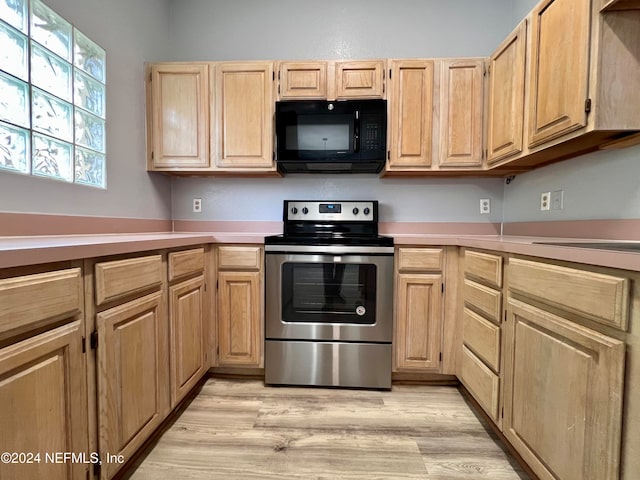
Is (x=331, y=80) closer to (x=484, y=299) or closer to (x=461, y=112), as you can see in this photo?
(x=461, y=112)

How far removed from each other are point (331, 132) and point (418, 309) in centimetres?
126

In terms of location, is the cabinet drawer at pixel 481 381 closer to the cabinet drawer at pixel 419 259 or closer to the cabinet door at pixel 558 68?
the cabinet drawer at pixel 419 259

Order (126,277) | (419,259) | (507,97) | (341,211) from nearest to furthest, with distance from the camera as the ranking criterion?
(126,277) < (507,97) < (419,259) < (341,211)

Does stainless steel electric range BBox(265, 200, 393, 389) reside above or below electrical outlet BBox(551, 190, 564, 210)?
below

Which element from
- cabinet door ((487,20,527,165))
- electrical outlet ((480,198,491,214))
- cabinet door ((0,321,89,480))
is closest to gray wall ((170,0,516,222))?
electrical outlet ((480,198,491,214))

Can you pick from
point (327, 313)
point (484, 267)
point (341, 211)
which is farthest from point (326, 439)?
point (341, 211)

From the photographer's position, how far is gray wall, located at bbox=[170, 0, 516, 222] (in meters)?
2.22

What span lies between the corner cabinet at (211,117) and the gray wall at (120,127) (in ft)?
0.36

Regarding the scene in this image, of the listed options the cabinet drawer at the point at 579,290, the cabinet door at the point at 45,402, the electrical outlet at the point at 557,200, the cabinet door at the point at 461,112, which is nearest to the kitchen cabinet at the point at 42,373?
the cabinet door at the point at 45,402

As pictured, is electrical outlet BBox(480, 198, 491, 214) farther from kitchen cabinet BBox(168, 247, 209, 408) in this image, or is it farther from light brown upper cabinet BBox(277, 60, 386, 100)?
kitchen cabinet BBox(168, 247, 209, 408)

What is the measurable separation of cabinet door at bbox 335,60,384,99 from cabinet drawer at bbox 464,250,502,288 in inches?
46.5

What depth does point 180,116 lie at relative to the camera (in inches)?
80.3

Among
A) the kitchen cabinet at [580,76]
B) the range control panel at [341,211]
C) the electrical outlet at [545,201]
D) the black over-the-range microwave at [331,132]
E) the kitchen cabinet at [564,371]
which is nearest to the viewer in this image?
the kitchen cabinet at [564,371]

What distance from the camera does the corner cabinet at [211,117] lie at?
78.5 inches
